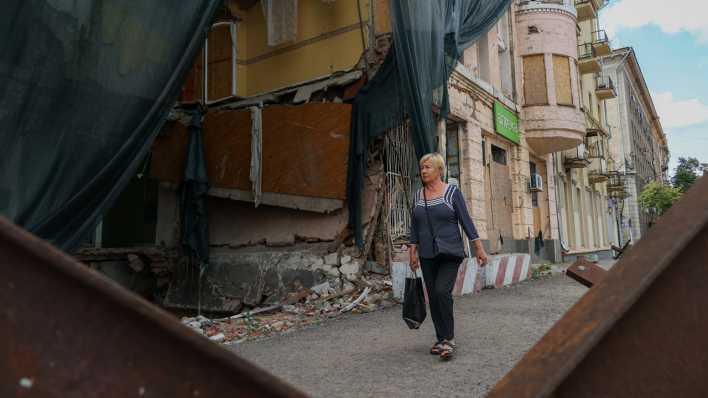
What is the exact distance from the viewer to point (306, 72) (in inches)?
380

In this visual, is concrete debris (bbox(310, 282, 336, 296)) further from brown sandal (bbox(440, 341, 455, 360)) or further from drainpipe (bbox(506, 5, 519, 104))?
drainpipe (bbox(506, 5, 519, 104))

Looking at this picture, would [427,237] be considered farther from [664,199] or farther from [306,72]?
[664,199]

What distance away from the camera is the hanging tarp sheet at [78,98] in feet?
10.9

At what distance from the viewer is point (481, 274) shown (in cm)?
855

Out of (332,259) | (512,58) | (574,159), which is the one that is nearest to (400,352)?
(332,259)

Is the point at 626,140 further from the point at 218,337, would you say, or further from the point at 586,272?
the point at 586,272

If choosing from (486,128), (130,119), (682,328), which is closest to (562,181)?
(486,128)

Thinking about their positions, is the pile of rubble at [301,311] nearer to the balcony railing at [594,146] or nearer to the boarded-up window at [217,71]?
the boarded-up window at [217,71]

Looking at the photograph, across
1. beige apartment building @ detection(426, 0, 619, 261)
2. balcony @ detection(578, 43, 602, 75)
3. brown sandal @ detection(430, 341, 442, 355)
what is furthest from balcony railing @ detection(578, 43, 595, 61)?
brown sandal @ detection(430, 341, 442, 355)

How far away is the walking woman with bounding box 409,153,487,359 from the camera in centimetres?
387

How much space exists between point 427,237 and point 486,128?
28.5ft

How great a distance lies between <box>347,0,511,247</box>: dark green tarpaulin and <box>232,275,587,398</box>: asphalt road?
2429 millimetres

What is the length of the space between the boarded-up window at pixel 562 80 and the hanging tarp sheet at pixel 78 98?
42.6 feet

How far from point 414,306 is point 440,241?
635 mm
